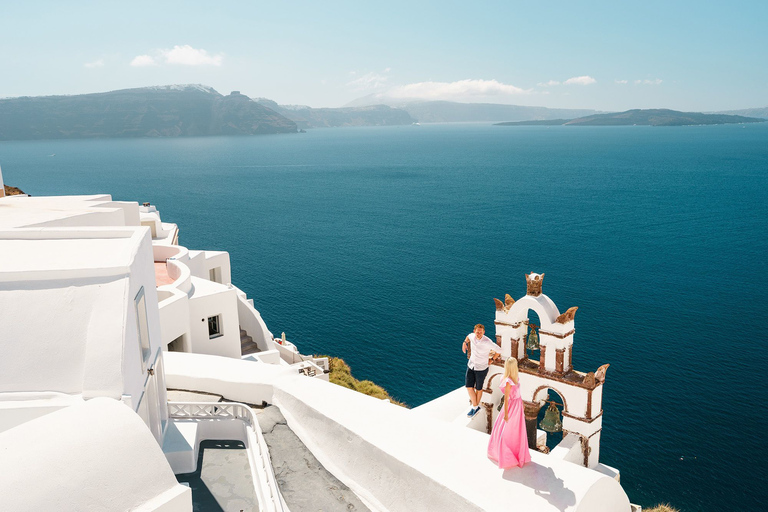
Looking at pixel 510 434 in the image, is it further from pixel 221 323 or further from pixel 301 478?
pixel 221 323

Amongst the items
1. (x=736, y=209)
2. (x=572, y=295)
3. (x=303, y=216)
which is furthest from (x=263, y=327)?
(x=736, y=209)

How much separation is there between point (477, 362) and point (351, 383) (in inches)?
776

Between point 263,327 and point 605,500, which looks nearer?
point 605,500

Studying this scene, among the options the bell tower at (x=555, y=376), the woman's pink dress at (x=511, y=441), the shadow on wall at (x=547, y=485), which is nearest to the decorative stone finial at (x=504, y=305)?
the bell tower at (x=555, y=376)

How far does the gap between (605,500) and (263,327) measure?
21071 millimetres

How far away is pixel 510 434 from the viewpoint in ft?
29.2

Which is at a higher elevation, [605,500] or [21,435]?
[21,435]

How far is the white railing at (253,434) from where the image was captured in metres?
9.93

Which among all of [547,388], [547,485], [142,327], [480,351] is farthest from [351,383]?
[547,485]

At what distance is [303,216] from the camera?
89.6 metres

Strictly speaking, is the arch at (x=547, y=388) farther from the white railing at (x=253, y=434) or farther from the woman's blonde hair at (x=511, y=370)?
the white railing at (x=253, y=434)

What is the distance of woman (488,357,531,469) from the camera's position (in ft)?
29.3

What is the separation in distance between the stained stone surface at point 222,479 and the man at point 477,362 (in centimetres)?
498

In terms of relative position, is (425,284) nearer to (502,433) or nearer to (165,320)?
(165,320)
